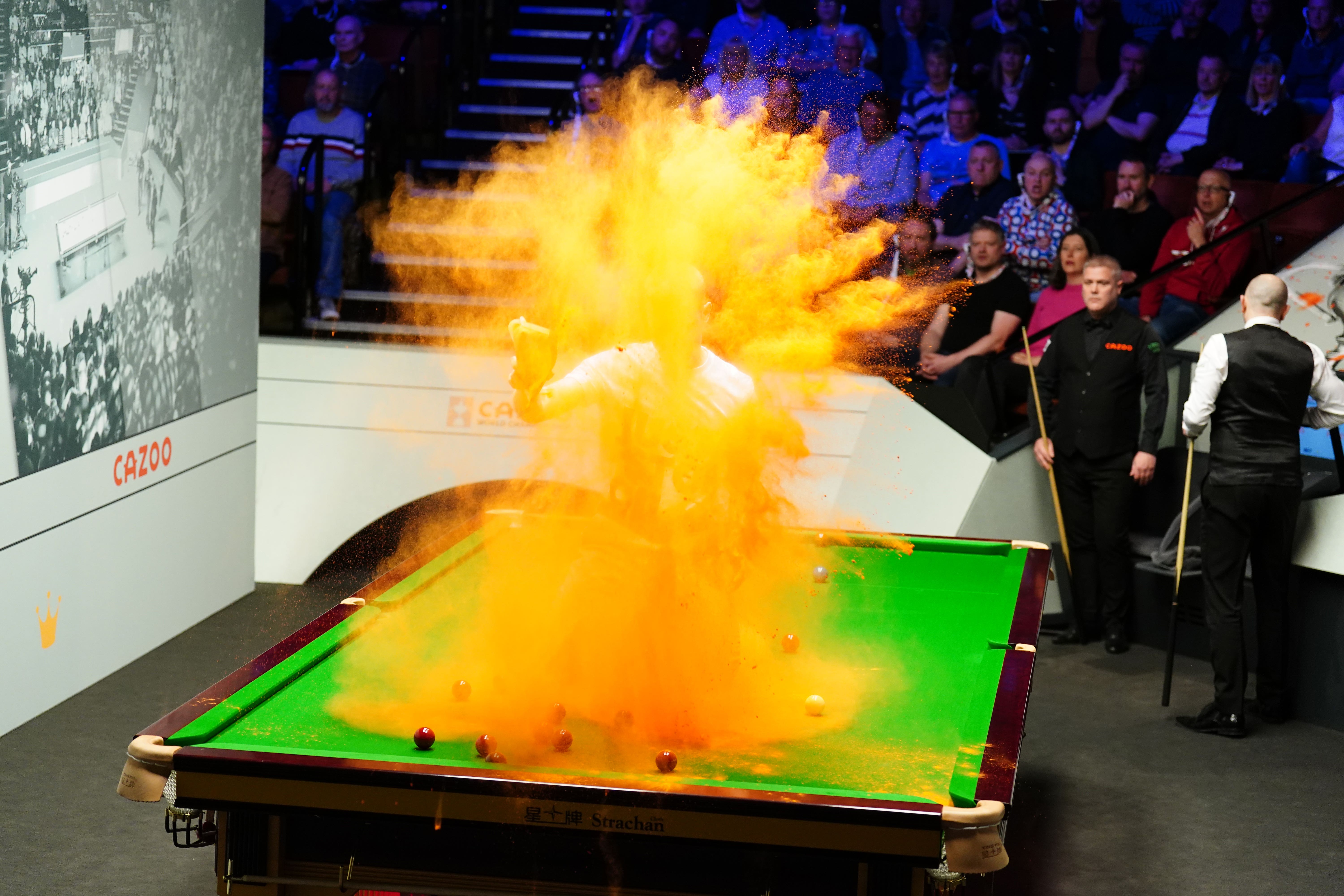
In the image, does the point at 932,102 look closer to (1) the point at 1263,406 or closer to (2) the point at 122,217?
(1) the point at 1263,406

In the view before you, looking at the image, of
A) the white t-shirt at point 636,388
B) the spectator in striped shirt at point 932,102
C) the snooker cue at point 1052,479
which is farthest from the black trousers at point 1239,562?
the spectator in striped shirt at point 932,102

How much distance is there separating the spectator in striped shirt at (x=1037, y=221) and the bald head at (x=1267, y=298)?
1.99m

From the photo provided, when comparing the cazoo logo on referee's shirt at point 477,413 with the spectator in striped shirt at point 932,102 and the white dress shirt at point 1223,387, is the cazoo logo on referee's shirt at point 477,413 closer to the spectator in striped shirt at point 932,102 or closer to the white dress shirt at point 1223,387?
the spectator in striped shirt at point 932,102

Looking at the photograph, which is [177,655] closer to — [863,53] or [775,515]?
[775,515]

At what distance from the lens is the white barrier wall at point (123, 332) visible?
4.95m


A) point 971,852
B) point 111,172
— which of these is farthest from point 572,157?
point 971,852

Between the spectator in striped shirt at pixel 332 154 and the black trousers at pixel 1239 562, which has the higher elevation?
the spectator in striped shirt at pixel 332 154

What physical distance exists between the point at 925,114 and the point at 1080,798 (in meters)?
4.27

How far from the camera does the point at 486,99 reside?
8930 millimetres

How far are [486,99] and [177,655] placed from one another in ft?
14.5

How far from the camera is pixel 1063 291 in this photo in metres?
6.80

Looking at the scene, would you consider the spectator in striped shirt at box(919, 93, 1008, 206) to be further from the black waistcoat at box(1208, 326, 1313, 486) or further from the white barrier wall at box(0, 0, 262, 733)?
the white barrier wall at box(0, 0, 262, 733)

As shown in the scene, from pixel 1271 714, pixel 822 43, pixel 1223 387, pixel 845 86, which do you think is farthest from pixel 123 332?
pixel 1271 714

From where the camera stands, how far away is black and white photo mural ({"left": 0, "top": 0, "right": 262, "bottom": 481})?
4891 millimetres
